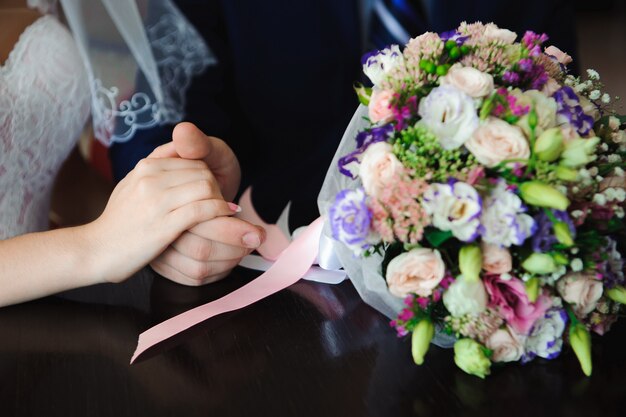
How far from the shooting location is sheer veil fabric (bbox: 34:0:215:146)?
146 cm

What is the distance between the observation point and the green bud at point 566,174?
664 mm

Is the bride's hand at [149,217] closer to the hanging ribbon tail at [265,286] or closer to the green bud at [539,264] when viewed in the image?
the hanging ribbon tail at [265,286]

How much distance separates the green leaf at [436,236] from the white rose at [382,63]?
0.62 feet

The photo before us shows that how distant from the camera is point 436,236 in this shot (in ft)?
2.25

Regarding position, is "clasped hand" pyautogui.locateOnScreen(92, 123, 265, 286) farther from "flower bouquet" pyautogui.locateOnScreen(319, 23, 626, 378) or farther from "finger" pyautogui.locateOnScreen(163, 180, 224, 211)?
"flower bouquet" pyautogui.locateOnScreen(319, 23, 626, 378)

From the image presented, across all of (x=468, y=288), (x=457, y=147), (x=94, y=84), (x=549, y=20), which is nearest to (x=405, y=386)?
(x=468, y=288)

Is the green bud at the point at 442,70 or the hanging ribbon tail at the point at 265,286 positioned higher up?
the green bud at the point at 442,70

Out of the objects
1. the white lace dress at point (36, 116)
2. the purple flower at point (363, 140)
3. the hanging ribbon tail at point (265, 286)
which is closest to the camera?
the purple flower at point (363, 140)

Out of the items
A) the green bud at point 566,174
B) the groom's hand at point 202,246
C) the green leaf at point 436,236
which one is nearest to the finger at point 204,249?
the groom's hand at point 202,246

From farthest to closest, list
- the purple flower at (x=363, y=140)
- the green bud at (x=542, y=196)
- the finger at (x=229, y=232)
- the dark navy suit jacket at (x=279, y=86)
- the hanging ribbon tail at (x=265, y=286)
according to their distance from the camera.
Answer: the dark navy suit jacket at (x=279, y=86)
the finger at (x=229, y=232)
the hanging ribbon tail at (x=265, y=286)
the purple flower at (x=363, y=140)
the green bud at (x=542, y=196)

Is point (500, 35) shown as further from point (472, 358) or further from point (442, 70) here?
point (472, 358)

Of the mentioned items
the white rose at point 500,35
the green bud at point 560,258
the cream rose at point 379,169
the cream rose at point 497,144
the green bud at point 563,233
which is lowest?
the green bud at point 560,258

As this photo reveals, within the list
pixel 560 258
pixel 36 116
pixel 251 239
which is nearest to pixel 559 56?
pixel 560 258

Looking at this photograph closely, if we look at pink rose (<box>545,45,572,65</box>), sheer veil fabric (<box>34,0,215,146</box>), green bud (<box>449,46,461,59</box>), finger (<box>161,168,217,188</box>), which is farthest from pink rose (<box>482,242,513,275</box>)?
sheer veil fabric (<box>34,0,215,146</box>)
